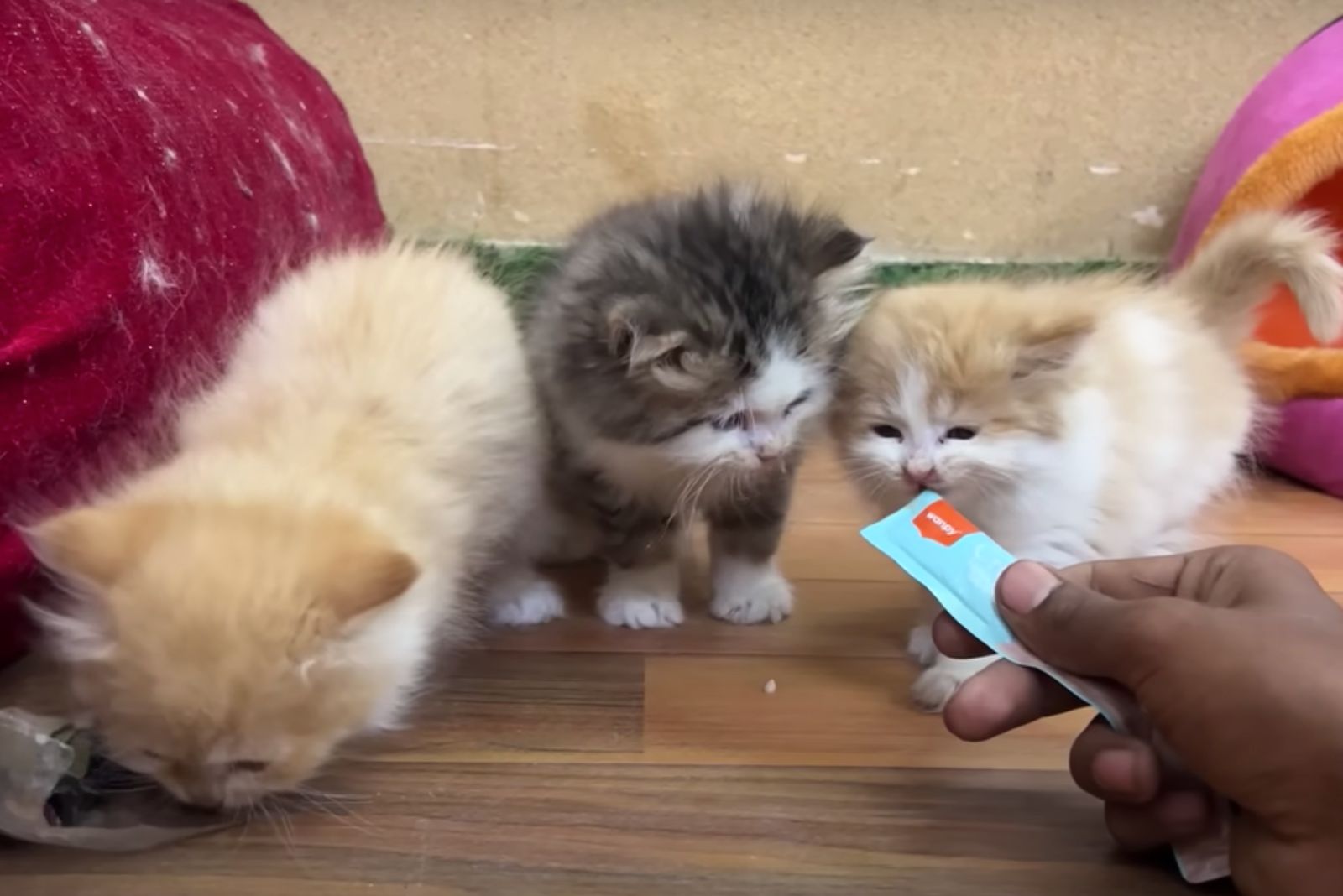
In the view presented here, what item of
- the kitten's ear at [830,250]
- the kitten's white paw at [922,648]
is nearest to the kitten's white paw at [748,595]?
the kitten's white paw at [922,648]

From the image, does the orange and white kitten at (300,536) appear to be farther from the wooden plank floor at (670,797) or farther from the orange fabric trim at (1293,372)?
the orange fabric trim at (1293,372)

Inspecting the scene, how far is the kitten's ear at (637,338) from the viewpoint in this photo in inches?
47.0

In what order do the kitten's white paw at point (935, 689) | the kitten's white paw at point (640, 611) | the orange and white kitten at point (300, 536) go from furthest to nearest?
the kitten's white paw at point (640, 611)
the kitten's white paw at point (935, 689)
the orange and white kitten at point (300, 536)

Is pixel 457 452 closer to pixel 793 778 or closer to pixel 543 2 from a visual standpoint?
pixel 793 778

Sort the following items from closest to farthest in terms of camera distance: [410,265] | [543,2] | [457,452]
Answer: [457,452], [410,265], [543,2]

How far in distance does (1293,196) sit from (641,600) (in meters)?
1.35

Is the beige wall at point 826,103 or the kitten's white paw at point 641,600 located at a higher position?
the beige wall at point 826,103

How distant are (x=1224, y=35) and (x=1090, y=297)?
128cm

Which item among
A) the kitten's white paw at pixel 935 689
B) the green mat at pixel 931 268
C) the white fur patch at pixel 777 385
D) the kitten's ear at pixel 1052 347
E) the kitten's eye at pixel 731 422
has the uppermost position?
the kitten's ear at pixel 1052 347

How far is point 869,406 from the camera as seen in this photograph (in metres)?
1.28

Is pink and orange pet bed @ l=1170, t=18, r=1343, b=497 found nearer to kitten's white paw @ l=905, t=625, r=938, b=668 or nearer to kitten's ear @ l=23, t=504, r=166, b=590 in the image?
kitten's white paw @ l=905, t=625, r=938, b=668

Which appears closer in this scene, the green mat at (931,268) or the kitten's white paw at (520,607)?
the kitten's white paw at (520,607)

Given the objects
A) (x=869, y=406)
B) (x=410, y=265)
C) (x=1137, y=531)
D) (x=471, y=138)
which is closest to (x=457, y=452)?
(x=410, y=265)

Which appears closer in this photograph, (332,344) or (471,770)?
(471,770)
